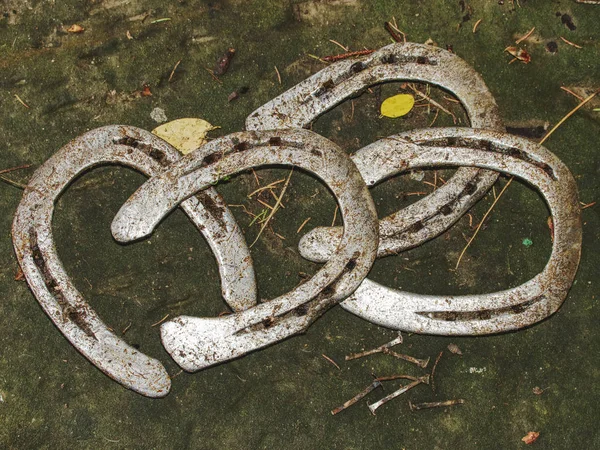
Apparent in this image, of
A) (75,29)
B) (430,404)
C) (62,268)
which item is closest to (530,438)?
(430,404)

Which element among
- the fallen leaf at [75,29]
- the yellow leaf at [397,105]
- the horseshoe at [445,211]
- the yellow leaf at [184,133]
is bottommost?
the horseshoe at [445,211]

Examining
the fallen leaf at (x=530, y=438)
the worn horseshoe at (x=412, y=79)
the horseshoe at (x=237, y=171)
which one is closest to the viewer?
the horseshoe at (x=237, y=171)

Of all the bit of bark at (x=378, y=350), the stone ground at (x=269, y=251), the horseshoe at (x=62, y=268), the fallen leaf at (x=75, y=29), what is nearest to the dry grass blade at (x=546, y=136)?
the stone ground at (x=269, y=251)

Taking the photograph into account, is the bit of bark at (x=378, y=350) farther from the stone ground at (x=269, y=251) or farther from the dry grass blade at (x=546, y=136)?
the dry grass blade at (x=546, y=136)

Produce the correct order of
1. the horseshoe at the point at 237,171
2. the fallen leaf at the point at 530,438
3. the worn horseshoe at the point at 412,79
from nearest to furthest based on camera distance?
the horseshoe at the point at 237,171, the worn horseshoe at the point at 412,79, the fallen leaf at the point at 530,438

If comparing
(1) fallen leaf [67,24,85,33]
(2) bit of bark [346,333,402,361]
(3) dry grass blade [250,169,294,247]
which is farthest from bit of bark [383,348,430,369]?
(1) fallen leaf [67,24,85,33]
